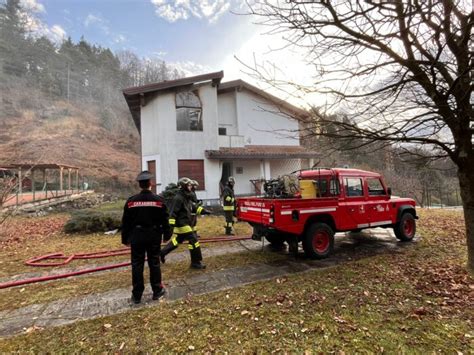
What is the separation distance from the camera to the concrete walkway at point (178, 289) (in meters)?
3.77

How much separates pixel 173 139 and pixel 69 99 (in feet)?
163

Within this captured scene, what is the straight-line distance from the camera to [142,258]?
423 centimetres

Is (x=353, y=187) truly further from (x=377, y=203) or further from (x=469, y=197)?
(x=469, y=197)

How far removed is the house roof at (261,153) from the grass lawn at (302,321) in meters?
10.6

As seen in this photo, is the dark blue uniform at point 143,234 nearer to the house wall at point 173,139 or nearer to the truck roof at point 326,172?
the truck roof at point 326,172

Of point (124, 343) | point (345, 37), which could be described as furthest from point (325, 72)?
point (124, 343)

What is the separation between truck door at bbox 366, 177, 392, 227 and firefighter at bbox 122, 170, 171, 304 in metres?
5.35

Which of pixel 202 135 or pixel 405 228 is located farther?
pixel 202 135

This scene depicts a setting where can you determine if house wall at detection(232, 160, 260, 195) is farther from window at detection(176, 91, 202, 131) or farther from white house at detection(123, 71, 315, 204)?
window at detection(176, 91, 202, 131)

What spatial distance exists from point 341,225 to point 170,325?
4.54 meters

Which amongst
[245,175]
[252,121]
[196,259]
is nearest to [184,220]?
[196,259]

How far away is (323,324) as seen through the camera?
3320 mm

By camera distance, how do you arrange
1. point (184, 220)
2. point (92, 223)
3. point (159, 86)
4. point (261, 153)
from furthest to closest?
point (261, 153) < point (159, 86) < point (92, 223) < point (184, 220)

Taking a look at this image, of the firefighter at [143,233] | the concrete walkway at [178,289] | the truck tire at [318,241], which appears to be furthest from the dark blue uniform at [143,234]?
the truck tire at [318,241]
